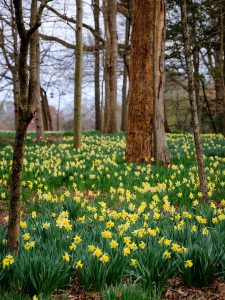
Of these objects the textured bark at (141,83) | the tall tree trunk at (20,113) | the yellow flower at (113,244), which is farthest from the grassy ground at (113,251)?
the textured bark at (141,83)

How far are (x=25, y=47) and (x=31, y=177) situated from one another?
3.75 meters

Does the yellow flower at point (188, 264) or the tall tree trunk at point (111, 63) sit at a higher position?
the tall tree trunk at point (111, 63)

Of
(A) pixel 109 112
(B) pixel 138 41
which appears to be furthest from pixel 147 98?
(A) pixel 109 112

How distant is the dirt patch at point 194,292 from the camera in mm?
2699

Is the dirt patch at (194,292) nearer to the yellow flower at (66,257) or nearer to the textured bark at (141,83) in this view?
the yellow flower at (66,257)

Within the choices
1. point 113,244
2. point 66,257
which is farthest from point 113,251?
point 66,257

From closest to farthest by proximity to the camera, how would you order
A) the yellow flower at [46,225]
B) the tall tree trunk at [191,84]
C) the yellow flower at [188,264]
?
1. the yellow flower at [188,264]
2. the yellow flower at [46,225]
3. the tall tree trunk at [191,84]

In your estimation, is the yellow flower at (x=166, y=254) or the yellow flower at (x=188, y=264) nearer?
the yellow flower at (x=188, y=264)

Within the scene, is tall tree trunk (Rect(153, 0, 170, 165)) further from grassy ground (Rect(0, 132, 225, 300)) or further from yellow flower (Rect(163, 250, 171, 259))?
yellow flower (Rect(163, 250, 171, 259))

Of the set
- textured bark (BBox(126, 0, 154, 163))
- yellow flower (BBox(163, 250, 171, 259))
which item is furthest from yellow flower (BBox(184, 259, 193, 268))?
textured bark (BBox(126, 0, 154, 163))

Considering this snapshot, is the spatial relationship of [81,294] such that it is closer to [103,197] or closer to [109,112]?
[103,197]

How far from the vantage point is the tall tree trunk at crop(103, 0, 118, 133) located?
52.6 ft

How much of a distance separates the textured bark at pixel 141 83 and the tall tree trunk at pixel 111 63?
7802 mm

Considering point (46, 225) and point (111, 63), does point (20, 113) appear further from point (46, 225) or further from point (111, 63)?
point (111, 63)
